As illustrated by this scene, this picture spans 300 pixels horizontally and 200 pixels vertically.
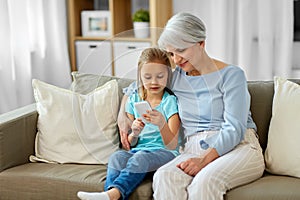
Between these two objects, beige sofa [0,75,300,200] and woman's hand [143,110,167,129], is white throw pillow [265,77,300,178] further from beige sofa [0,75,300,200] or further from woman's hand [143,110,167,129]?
woman's hand [143,110,167,129]

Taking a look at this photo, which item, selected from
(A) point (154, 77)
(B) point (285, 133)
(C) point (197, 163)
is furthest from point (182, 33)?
(B) point (285, 133)

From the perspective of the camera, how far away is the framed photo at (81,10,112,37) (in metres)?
4.35

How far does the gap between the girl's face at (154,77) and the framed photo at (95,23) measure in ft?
7.10

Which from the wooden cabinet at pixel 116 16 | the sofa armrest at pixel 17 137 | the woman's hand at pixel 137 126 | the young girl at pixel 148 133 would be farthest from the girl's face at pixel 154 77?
the wooden cabinet at pixel 116 16

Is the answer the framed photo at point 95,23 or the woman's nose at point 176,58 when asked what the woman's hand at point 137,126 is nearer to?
the woman's nose at point 176,58

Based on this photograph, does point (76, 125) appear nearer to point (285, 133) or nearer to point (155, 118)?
point (155, 118)

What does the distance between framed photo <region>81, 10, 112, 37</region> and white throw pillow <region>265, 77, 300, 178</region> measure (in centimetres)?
210

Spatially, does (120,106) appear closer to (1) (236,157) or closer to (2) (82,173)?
(2) (82,173)

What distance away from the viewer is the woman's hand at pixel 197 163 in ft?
7.48

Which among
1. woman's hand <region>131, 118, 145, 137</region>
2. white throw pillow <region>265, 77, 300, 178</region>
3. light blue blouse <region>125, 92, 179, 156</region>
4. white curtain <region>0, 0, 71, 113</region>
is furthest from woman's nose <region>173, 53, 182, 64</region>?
white curtain <region>0, 0, 71, 113</region>

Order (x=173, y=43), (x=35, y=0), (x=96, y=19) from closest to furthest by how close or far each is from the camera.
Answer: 1. (x=173, y=43)
2. (x=35, y=0)
3. (x=96, y=19)

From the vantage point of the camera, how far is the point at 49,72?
4.33 metres

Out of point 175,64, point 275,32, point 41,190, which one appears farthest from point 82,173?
point 275,32

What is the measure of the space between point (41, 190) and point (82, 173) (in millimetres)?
197
